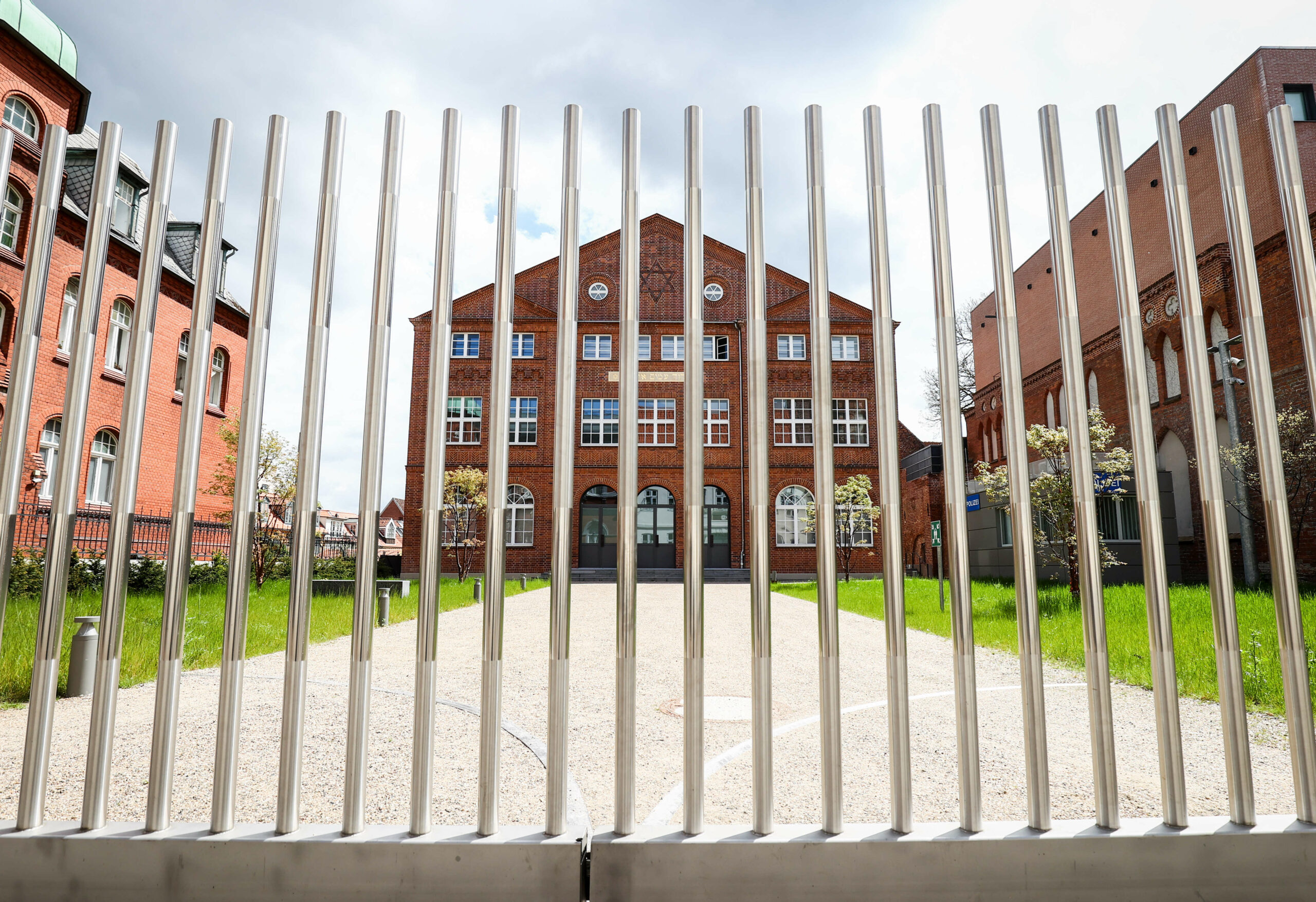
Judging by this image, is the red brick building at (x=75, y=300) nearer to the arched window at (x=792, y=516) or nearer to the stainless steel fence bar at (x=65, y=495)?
the stainless steel fence bar at (x=65, y=495)

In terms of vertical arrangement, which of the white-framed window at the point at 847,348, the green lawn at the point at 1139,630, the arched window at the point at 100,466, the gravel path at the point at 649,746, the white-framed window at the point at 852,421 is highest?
the white-framed window at the point at 847,348

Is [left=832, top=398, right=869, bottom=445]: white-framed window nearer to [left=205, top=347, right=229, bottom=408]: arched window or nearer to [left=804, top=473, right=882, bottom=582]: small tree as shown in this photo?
[left=804, top=473, right=882, bottom=582]: small tree

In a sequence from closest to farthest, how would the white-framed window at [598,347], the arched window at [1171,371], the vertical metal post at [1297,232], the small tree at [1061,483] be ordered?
1. the vertical metal post at [1297,232]
2. the small tree at [1061,483]
3. the arched window at [1171,371]
4. the white-framed window at [598,347]

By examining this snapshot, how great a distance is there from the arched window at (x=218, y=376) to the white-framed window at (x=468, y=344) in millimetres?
9005

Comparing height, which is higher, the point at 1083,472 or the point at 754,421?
the point at 754,421

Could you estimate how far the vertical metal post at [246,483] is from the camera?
220 cm

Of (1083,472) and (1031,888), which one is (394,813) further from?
(1083,472)

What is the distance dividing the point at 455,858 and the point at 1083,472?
2145 millimetres

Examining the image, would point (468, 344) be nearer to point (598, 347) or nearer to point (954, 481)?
point (598, 347)

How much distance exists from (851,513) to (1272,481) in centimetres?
2403

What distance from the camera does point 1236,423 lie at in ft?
53.2

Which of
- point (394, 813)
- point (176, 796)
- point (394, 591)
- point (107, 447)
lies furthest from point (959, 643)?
point (107, 447)

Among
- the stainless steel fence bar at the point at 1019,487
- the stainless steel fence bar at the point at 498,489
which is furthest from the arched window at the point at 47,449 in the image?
the stainless steel fence bar at the point at 1019,487

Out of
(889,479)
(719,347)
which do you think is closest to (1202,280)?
(719,347)
